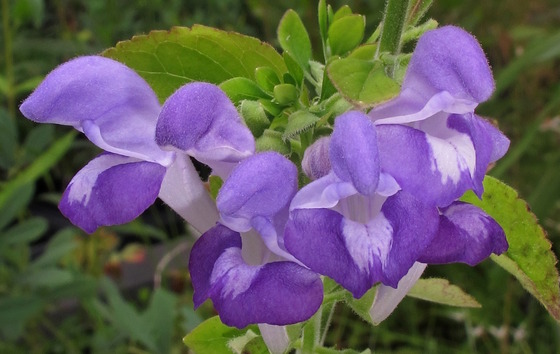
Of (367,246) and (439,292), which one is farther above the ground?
(367,246)

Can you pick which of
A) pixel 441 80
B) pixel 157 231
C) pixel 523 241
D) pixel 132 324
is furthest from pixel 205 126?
pixel 157 231

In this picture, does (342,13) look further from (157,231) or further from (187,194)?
(157,231)

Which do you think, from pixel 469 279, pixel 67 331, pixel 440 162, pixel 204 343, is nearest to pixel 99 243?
pixel 67 331

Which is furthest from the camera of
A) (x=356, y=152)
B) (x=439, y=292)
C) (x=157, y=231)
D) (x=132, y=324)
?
(x=157, y=231)

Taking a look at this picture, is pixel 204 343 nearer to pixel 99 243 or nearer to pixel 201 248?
pixel 201 248

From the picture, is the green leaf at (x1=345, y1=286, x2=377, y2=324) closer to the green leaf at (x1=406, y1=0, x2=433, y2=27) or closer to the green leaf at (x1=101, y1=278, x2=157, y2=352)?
Result: the green leaf at (x1=406, y1=0, x2=433, y2=27)

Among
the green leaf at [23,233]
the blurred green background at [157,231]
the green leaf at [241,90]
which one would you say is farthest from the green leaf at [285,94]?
the green leaf at [23,233]
